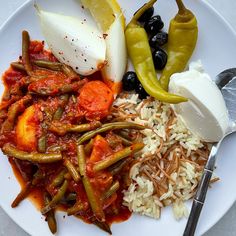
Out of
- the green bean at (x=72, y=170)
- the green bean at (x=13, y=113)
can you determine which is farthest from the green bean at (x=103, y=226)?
the green bean at (x=13, y=113)

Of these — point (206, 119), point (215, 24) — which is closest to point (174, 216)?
point (206, 119)

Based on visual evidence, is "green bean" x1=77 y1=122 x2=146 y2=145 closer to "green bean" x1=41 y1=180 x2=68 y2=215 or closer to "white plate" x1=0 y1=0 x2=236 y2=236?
"green bean" x1=41 y1=180 x2=68 y2=215

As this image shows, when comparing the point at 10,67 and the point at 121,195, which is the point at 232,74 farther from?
the point at 10,67

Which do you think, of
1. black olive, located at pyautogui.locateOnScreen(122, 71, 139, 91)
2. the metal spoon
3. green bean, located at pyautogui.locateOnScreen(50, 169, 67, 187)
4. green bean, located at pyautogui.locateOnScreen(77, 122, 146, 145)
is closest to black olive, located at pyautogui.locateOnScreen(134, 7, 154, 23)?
black olive, located at pyautogui.locateOnScreen(122, 71, 139, 91)

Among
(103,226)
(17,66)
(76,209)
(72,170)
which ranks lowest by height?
(103,226)

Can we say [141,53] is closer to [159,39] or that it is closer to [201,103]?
[159,39]

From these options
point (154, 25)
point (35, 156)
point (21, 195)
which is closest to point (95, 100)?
point (35, 156)

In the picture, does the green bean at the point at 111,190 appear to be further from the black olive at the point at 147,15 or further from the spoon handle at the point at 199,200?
the black olive at the point at 147,15
